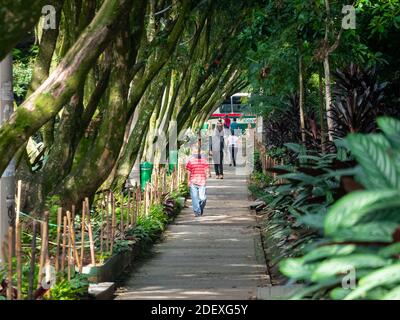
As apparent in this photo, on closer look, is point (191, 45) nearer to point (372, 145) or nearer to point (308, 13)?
point (308, 13)

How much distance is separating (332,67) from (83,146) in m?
4.76

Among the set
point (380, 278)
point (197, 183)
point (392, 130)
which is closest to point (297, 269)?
point (380, 278)

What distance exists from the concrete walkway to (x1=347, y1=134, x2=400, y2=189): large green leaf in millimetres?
6553

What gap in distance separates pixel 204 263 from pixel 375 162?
10.1 meters

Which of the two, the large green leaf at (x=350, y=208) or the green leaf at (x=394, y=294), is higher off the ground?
the large green leaf at (x=350, y=208)

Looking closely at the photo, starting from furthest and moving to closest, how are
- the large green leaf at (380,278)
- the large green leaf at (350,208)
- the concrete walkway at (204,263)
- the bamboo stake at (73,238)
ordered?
the concrete walkway at (204,263) → the bamboo stake at (73,238) → the large green leaf at (380,278) → the large green leaf at (350,208)

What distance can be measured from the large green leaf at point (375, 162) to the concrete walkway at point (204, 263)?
6.55 m

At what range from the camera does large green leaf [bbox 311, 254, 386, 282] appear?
170 inches

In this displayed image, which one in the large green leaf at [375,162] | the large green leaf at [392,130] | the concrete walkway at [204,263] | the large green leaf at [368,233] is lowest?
the concrete walkway at [204,263]

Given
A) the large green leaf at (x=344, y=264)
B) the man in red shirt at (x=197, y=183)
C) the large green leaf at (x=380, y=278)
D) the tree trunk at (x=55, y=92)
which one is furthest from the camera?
the man in red shirt at (x=197, y=183)

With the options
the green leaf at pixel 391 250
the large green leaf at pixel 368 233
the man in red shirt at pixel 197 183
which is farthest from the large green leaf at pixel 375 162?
the man in red shirt at pixel 197 183

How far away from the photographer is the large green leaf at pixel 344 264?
4.33 meters

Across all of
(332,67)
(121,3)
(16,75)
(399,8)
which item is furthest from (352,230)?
(16,75)

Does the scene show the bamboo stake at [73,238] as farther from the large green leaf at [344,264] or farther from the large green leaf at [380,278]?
the large green leaf at [380,278]
